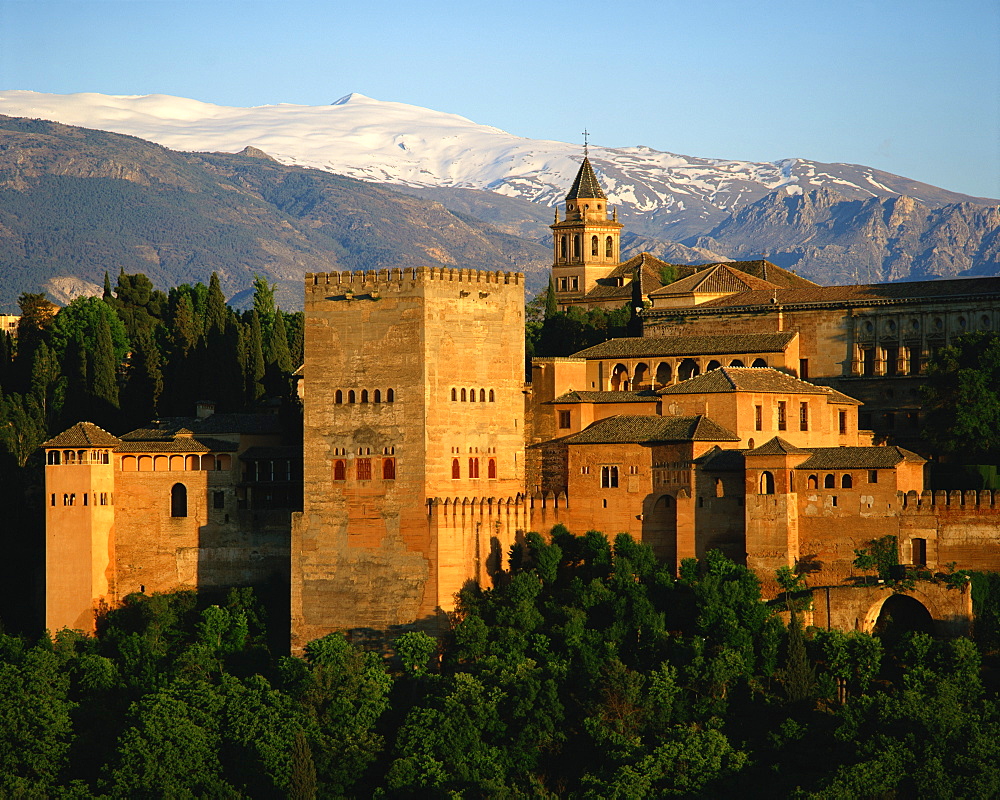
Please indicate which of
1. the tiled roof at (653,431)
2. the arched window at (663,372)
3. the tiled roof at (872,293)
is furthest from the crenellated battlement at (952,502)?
the tiled roof at (872,293)

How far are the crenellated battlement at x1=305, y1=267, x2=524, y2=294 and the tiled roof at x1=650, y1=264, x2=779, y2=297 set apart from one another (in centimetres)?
1809

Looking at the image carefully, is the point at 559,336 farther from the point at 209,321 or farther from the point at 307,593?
the point at 307,593

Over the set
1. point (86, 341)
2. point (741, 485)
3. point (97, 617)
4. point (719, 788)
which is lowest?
point (719, 788)

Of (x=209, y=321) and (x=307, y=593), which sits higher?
(x=209, y=321)

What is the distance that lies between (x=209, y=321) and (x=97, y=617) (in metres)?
24.7

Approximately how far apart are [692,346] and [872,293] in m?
9.38

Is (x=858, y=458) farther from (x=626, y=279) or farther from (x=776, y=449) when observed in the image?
(x=626, y=279)

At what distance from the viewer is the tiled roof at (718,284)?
78250mm

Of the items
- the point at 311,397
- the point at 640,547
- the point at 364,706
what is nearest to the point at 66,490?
the point at 311,397

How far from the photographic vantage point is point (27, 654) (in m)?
59.9

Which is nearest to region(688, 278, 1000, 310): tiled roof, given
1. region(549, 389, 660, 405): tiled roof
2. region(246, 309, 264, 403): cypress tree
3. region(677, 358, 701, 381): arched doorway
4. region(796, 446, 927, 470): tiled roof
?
region(677, 358, 701, 381): arched doorway

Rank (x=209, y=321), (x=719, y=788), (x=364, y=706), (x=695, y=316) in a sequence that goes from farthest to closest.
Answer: (x=209, y=321) → (x=695, y=316) → (x=364, y=706) → (x=719, y=788)

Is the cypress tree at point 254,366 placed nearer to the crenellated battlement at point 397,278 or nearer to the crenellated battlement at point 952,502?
the crenellated battlement at point 397,278

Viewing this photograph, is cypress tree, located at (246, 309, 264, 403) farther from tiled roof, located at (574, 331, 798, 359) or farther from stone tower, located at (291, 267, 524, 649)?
stone tower, located at (291, 267, 524, 649)
